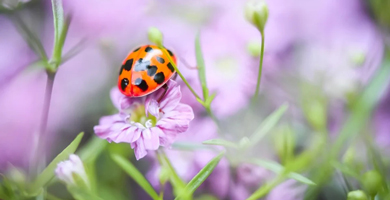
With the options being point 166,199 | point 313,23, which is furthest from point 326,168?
point 313,23

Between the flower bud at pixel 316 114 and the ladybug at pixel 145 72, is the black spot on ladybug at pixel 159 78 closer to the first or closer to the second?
the ladybug at pixel 145 72

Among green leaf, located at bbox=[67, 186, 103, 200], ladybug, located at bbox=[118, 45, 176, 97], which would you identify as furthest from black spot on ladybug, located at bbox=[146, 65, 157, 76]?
green leaf, located at bbox=[67, 186, 103, 200]

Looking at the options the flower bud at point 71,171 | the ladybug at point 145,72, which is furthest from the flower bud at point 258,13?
the flower bud at point 71,171

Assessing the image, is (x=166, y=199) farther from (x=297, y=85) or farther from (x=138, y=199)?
(x=297, y=85)

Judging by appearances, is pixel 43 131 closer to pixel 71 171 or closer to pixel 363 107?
pixel 71 171

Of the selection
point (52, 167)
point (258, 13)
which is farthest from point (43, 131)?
→ point (258, 13)
